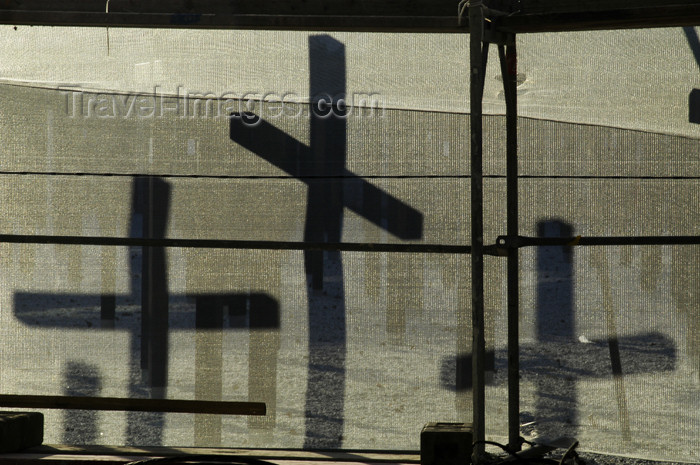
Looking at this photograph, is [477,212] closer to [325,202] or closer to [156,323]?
[325,202]

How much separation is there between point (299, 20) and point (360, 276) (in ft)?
5.04

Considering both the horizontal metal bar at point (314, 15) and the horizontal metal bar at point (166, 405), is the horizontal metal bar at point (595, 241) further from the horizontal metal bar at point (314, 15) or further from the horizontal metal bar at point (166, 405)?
the horizontal metal bar at point (166, 405)

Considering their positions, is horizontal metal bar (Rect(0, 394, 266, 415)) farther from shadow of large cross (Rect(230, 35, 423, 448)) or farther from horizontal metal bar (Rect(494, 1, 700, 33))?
horizontal metal bar (Rect(494, 1, 700, 33))

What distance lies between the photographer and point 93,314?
475 cm

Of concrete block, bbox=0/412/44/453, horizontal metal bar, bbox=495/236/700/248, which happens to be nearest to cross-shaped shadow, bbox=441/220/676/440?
horizontal metal bar, bbox=495/236/700/248

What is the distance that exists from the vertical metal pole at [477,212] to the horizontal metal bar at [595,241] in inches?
12.7

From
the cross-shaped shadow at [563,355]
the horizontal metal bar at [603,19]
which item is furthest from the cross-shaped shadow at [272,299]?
the horizontal metal bar at [603,19]

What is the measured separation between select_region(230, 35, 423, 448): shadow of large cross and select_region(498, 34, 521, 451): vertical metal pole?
0.62 metres

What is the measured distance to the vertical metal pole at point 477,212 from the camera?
12.8ft

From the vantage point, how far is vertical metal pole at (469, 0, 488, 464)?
12.8 ft

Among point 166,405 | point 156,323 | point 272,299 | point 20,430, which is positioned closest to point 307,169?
point 272,299

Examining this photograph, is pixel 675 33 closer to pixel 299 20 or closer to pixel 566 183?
pixel 566 183

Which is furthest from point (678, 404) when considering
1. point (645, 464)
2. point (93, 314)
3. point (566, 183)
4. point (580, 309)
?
point (93, 314)

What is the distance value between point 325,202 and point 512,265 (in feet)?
3.91
